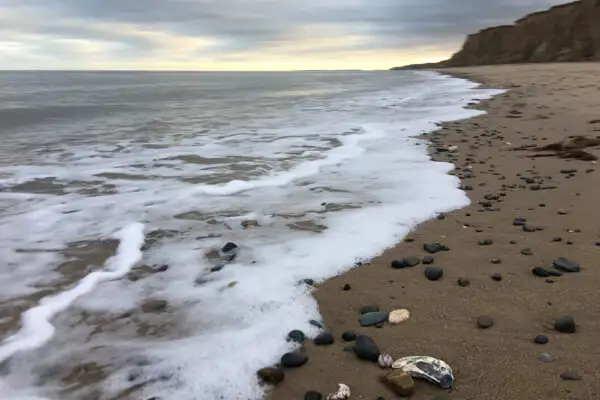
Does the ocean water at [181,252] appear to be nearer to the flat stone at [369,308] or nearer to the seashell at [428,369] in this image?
the flat stone at [369,308]

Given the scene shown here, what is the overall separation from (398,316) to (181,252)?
1865 millimetres

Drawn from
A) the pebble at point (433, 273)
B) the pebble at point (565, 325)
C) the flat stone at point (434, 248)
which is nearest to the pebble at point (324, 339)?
the pebble at point (433, 273)

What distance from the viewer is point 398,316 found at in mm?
2727

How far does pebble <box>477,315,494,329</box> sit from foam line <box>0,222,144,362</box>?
2252mm

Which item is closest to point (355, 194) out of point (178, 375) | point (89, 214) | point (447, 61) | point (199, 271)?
point (199, 271)

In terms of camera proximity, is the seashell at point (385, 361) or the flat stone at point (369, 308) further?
the flat stone at point (369, 308)

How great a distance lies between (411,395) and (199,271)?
188 cm

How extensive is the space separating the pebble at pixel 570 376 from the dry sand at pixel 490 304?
2 cm

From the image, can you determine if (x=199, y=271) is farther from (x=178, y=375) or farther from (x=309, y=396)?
(x=309, y=396)

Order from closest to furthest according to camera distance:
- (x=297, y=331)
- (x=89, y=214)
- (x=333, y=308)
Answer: (x=297, y=331) < (x=333, y=308) < (x=89, y=214)

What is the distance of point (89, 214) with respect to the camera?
201 inches

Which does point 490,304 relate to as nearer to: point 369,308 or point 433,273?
point 433,273

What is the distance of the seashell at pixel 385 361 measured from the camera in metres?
2.30

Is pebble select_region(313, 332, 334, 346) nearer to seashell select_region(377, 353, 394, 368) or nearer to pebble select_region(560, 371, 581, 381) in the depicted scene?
seashell select_region(377, 353, 394, 368)
